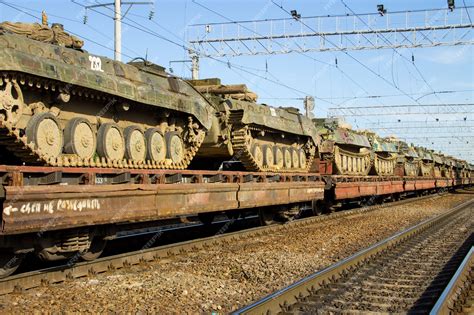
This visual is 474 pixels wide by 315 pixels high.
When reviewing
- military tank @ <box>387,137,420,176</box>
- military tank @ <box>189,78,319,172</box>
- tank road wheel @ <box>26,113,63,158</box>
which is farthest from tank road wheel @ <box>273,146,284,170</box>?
military tank @ <box>387,137,420,176</box>

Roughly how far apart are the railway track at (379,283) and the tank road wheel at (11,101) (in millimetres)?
4328

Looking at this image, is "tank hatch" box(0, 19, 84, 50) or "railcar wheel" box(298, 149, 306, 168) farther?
"railcar wheel" box(298, 149, 306, 168)

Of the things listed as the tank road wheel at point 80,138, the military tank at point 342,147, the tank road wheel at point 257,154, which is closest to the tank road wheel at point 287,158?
the tank road wheel at point 257,154

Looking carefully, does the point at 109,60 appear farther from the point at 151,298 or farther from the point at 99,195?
the point at 151,298

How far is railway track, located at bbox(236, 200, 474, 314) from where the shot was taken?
6.40 meters

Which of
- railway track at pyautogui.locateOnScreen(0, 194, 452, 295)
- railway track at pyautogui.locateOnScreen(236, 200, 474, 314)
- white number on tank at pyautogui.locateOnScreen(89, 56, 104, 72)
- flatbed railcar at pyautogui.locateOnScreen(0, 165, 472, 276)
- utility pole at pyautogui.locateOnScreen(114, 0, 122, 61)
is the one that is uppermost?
utility pole at pyautogui.locateOnScreen(114, 0, 122, 61)

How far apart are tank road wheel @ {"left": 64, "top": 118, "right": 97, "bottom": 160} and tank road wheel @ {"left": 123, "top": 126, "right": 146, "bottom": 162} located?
0.91 metres

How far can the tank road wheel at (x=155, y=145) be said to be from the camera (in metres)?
11.0

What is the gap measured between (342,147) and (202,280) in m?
18.0

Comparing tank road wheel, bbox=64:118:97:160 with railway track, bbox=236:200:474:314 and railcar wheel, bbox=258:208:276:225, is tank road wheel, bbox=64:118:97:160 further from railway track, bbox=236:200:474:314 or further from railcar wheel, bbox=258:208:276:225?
railcar wheel, bbox=258:208:276:225

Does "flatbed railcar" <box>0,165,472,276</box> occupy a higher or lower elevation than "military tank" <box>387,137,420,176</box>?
lower

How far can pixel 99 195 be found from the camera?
7555 mm

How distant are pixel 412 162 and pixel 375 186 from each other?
18562mm

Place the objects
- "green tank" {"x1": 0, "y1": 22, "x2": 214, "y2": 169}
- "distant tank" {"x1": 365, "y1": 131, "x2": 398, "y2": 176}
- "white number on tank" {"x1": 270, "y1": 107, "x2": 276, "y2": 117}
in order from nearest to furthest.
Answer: "green tank" {"x1": 0, "y1": 22, "x2": 214, "y2": 169} → "white number on tank" {"x1": 270, "y1": 107, "x2": 276, "y2": 117} → "distant tank" {"x1": 365, "y1": 131, "x2": 398, "y2": 176}
